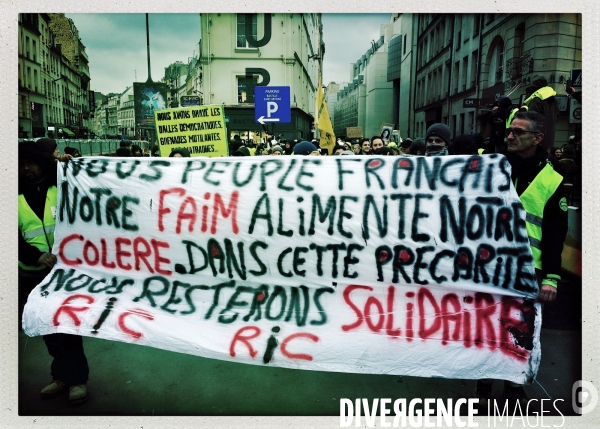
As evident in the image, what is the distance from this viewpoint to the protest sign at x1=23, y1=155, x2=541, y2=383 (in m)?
2.92

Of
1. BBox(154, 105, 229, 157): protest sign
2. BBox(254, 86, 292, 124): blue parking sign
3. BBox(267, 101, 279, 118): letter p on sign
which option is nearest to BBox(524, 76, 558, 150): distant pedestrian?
BBox(154, 105, 229, 157): protest sign

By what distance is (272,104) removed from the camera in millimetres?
12984

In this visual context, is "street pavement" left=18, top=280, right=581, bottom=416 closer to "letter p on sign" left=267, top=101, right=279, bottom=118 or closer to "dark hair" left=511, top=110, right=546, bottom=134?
"dark hair" left=511, top=110, right=546, bottom=134

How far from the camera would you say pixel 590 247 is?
10.1 ft

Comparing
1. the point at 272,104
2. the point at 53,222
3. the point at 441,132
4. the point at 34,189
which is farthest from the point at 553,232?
the point at 272,104

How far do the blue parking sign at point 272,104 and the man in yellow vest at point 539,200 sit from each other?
395 inches

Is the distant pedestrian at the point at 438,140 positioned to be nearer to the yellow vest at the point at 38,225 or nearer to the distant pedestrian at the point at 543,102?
the distant pedestrian at the point at 543,102

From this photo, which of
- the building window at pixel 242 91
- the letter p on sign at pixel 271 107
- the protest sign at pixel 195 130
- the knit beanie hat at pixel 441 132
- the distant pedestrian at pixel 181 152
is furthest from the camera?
the building window at pixel 242 91

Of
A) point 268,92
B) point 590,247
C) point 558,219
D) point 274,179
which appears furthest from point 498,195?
point 268,92

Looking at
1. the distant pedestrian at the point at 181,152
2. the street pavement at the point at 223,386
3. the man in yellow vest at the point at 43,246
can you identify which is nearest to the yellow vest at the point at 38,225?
the man in yellow vest at the point at 43,246

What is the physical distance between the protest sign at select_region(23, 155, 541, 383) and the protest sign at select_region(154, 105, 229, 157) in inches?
140

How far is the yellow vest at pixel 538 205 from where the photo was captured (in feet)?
9.71

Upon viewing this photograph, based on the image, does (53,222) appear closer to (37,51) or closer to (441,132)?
(37,51)

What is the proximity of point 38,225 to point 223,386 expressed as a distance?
5.71ft
